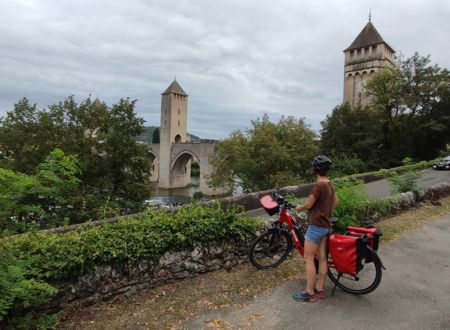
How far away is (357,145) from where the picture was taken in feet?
90.3

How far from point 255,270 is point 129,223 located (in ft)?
5.85

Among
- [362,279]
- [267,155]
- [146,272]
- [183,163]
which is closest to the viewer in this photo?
[146,272]

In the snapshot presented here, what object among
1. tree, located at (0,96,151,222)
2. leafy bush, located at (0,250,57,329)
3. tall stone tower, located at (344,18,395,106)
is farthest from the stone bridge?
leafy bush, located at (0,250,57,329)

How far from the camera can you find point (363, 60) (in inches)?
1758

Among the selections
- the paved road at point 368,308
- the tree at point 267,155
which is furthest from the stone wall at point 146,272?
the tree at point 267,155

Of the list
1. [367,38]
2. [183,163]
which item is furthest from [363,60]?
[183,163]

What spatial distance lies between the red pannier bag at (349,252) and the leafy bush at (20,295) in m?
2.81

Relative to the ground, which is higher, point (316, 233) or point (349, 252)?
point (316, 233)

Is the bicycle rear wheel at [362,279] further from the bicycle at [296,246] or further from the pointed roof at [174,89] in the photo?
the pointed roof at [174,89]

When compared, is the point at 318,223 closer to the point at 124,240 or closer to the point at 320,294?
the point at 320,294

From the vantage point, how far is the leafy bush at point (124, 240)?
133 inches

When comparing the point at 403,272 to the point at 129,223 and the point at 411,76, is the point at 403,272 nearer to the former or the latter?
the point at 129,223

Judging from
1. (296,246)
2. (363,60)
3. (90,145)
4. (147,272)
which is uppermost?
(363,60)

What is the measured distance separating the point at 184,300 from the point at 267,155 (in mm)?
17341
